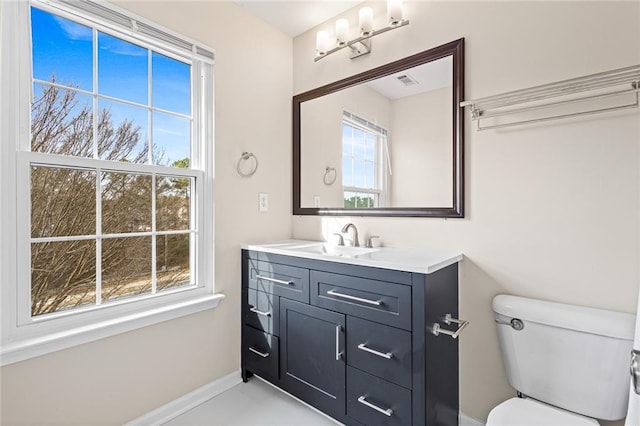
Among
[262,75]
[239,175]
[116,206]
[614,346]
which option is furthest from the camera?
[262,75]

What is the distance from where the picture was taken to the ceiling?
6.77 feet

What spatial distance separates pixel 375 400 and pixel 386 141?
1423mm

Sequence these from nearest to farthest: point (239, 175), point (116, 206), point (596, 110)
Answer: point (596, 110) < point (116, 206) < point (239, 175)

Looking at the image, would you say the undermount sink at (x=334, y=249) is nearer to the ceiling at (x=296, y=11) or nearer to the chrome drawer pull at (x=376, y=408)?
the chrome drawer pull at (x=376, y=408)

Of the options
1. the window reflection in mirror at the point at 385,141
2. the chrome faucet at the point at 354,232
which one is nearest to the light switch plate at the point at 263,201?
the window reflection in mirror at the point at 385,141

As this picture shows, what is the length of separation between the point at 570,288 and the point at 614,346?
26 cm

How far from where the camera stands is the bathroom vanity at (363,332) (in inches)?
52.0

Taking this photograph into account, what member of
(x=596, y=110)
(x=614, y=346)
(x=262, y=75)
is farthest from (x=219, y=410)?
(x=596, y=110)

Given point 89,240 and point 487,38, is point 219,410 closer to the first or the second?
point 89,240

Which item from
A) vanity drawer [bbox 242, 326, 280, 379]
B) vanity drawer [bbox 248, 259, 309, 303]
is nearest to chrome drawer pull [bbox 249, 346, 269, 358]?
vanity drawer [bbox 242, 326, 280, 379]

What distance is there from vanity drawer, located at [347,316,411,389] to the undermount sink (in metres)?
0.48

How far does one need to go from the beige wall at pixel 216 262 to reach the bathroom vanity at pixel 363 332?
272 mm

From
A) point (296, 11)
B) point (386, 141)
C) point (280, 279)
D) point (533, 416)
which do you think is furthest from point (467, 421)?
point (296, 11)

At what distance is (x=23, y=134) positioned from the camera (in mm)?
1295
